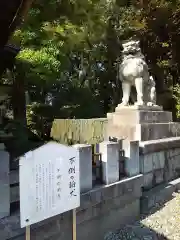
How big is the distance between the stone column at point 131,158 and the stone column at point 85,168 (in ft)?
4.34

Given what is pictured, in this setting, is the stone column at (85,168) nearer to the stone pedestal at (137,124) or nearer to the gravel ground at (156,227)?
the gravel ground at (156,227)

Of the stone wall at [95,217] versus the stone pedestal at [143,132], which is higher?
the stone pedestal at [143,132]

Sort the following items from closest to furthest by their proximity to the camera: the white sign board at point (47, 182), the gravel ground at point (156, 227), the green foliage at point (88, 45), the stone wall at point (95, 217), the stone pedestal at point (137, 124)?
the white sign board at point (47, 182) → the stone wall at point (95, 217) → the gravel ground at point (156, 227) → the stone pedestal at point (137, 124) → the green foliage at point (88, 45)

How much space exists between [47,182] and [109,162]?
220 centimetres

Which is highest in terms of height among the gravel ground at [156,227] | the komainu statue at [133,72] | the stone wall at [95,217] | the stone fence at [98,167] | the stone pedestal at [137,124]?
the komainu statue at [133,72]

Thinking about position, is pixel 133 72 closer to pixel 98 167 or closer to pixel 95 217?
pixel 98 167

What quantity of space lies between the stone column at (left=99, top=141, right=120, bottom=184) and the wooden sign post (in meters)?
1.62

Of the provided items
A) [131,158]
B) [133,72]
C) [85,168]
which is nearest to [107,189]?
[85,168]

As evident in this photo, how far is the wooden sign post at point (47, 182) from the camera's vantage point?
2.64 meters

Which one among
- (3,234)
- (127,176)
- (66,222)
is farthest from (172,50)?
(3,234)

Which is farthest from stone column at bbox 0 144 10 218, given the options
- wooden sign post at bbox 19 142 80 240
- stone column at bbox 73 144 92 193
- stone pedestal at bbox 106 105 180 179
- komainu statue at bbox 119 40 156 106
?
komainu statue at bbox 119 40 156 106

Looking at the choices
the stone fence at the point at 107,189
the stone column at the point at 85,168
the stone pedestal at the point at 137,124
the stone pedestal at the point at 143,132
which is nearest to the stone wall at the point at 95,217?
the stone fence at the point at 107,189

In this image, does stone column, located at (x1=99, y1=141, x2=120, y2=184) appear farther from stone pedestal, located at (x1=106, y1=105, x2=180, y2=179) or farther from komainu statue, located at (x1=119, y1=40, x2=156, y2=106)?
komainu statue, located at (x1=119, y1=40, x2=156, y2=106)

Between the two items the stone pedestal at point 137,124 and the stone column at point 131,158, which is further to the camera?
the stone pedestal at point 137,124
